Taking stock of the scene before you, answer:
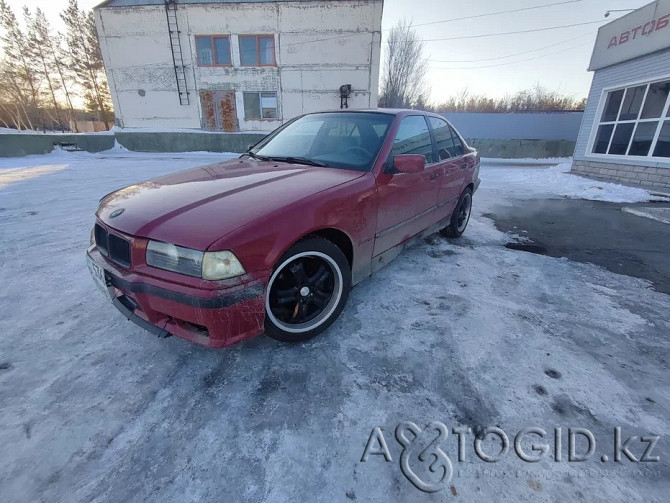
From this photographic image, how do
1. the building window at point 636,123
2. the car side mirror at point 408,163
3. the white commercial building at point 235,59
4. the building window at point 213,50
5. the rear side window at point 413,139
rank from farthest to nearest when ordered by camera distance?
1. the building window at point 213,50
2. the white commercial building at point 235,59
3. the building window at point 636,123
4. the rear side window at point 413,139
5. the car side mirror at point 408,163

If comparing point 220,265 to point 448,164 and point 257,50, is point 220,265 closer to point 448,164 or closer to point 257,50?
point 448,164

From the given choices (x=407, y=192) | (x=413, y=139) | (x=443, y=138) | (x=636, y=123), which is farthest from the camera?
(x=636, y=123)

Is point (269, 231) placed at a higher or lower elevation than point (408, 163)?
lower

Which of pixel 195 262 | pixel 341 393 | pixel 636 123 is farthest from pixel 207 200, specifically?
pixel 636 123

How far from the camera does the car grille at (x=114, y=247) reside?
185 cm

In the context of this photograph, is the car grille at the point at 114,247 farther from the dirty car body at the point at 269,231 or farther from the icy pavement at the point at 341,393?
the icy pavement at the point at 341,393

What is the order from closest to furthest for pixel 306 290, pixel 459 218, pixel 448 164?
pixel 306 290 < pixel 448 164 < pixel 459 218

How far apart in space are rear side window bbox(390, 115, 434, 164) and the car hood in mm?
650

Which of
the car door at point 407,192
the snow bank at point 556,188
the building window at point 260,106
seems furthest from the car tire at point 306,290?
the building window at point 260,106

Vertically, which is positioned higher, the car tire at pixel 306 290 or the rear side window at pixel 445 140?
the rear side window at pixel 445 140

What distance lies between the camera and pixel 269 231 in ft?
5.75

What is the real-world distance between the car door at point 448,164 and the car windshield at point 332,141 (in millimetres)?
941

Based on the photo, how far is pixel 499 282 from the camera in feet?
10.4

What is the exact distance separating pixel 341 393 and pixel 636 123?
A: 11.3 m
